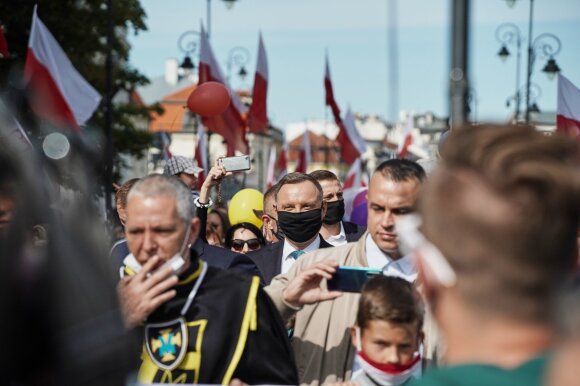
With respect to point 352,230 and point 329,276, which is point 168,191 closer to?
point 329,276

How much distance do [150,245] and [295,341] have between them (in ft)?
2.91

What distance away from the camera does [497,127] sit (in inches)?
101

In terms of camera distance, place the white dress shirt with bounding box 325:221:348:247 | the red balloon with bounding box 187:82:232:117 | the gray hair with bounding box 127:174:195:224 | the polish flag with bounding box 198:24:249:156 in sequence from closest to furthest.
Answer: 1. the gray hair with bounding box 127:174:195:224
2. the white dress shirt with bounding box 325:221:348:247
3. the red balloon with bounding box 187:82:232:117
4. the polish flag with bounding box 198:24:249:156

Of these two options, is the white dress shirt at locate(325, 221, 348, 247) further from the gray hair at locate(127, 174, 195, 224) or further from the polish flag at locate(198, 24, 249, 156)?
the polish flag at locate(198, 24, 249, 156)

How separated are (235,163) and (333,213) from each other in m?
1.08

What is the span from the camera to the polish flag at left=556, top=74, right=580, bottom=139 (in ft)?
42.9

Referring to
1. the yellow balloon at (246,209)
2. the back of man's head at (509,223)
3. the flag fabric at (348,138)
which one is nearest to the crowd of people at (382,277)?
the back of man's head at (509,223)

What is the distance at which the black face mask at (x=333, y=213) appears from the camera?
902cm

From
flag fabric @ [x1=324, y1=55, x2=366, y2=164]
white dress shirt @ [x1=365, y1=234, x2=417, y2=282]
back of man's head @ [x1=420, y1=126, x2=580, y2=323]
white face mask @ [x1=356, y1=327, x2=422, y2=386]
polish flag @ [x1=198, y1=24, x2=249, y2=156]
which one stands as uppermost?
back of man's head @ [x1=420, y1=126, x2=580, y2=323]

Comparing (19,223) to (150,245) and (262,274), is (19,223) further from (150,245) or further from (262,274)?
(262,274)

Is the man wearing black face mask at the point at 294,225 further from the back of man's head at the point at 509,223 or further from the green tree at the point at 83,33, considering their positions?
the green tree at the point at 83,33

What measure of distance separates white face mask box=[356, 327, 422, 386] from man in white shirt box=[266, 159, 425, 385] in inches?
12.8

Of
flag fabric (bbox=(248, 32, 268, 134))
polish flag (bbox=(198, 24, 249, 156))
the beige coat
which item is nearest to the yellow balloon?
the beige coat

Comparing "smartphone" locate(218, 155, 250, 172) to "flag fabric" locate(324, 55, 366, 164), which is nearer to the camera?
"smartphone" locate(218, 155, 250, 172)
